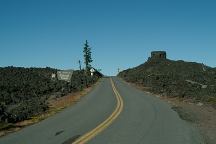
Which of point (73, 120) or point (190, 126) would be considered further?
point (73, 120)

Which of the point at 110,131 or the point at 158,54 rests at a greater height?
the point at 158,54

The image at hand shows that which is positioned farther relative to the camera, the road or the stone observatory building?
the stone observatory building

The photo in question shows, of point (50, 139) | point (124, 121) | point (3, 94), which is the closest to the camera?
point (50, 139)

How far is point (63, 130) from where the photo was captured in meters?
15.5

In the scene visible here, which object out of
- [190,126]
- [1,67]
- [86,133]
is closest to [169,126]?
[190,126]

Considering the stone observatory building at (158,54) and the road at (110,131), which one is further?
the stone observatory building at (158,54)

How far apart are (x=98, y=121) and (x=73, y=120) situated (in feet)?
3.97

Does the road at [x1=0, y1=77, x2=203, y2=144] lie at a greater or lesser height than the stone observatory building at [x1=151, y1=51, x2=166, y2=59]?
lesser

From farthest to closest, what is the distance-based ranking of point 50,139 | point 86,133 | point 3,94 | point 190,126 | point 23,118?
point 3,94 < point 23,118 < point 190,126 < point 86,133 < point 50,139

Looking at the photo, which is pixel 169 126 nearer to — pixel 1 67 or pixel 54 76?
pixel 54 76

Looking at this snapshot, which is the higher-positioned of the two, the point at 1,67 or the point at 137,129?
the point at 1,67

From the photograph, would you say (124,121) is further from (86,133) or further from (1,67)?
(1,67)

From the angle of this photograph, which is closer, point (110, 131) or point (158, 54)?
point (110, 131)

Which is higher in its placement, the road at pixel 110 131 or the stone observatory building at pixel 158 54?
the stone observatory building at pixel 158 54
